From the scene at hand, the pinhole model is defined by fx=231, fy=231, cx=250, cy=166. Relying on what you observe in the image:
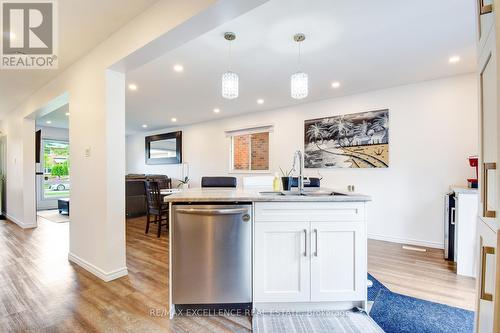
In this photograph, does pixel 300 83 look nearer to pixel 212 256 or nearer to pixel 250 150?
pixel 212 256

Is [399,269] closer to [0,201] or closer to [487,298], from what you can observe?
[487,298]

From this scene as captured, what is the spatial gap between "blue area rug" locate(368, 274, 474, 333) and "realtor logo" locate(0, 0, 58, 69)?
3.78 metres

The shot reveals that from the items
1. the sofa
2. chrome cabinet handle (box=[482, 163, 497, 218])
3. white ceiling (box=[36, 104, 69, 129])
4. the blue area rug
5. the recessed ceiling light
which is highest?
the recessed ceiling light

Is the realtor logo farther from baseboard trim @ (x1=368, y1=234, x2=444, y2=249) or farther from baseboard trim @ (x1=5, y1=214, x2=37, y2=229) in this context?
baseboard trim @ (x1=368, y1=234, x2=444, y2=249)

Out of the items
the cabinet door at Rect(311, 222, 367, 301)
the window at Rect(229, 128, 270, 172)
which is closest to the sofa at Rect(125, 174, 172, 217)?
the window at Rect(229, 128, 270, 172)

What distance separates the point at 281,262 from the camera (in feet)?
6.02

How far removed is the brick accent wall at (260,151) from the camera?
5473mm

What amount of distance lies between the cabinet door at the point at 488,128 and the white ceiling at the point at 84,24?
221 centimetres

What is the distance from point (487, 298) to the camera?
36.7 inches

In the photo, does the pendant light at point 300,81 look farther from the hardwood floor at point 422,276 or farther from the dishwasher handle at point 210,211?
the hardwood floor at point 422,276

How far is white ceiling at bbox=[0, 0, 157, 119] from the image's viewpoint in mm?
1939

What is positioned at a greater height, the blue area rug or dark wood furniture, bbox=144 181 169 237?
dark wood furniture, bbox=144 181 169 237

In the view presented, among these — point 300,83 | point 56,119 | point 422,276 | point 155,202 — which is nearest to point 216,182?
point 155,202

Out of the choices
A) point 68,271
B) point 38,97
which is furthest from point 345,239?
point 38,97
